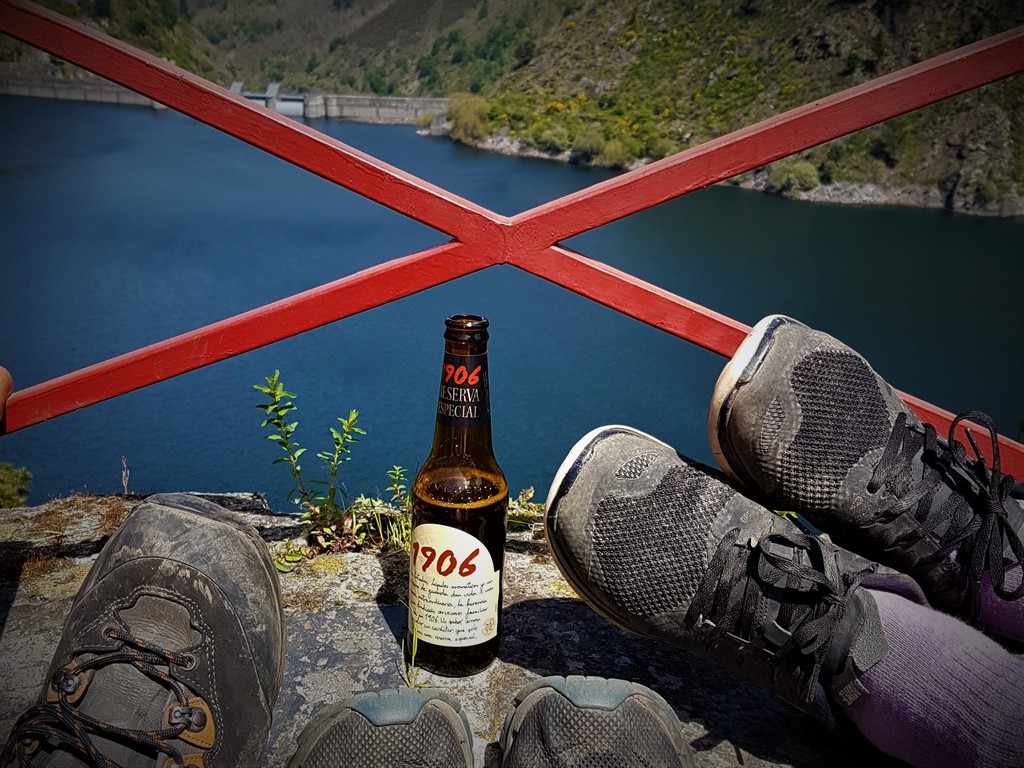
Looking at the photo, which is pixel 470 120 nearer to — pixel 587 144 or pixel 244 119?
pixel 587 144

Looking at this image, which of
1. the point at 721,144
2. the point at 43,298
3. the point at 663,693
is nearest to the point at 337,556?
the point at 663,693

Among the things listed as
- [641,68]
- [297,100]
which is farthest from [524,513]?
[641,68]

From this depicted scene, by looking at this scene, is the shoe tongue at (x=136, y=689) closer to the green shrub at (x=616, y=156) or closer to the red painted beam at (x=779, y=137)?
the red painted beam at (x=779, y=137)

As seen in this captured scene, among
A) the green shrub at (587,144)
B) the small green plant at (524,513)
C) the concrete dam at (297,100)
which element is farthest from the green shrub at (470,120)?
the small green plant at (524,513)

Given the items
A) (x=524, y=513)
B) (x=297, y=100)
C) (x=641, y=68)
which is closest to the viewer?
(x=524, y=513)

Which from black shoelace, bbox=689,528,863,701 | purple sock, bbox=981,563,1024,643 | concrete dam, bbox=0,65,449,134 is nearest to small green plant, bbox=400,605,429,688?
black shoelace, bbox=689,528,863,701
